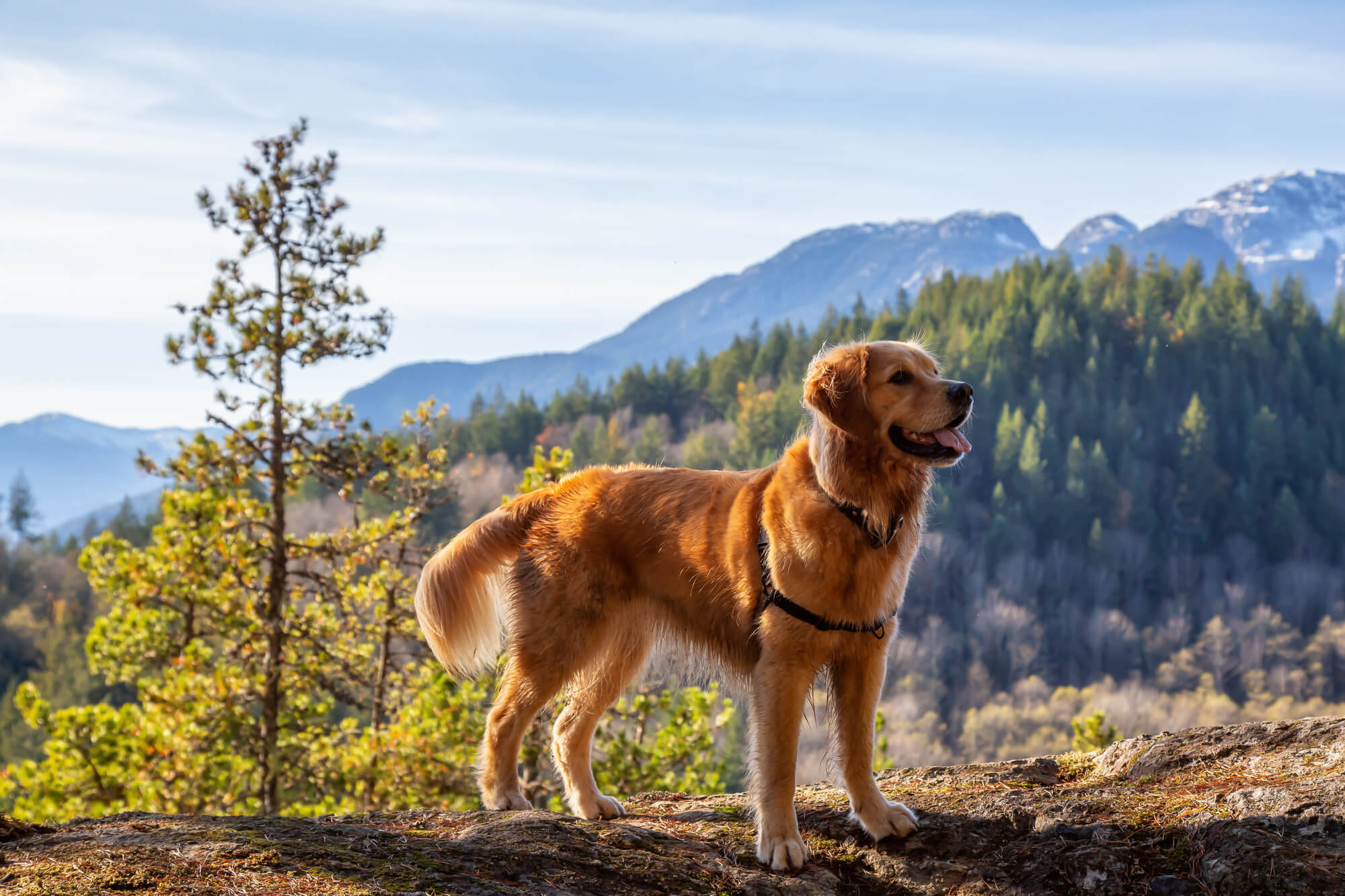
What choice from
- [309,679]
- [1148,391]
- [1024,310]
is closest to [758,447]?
[1024,310]

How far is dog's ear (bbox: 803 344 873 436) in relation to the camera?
4133 mm

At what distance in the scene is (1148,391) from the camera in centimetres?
12244

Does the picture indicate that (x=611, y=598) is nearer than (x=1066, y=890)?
No

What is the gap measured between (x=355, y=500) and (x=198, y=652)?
282 centimetres

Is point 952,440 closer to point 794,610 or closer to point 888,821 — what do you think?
point 794,610

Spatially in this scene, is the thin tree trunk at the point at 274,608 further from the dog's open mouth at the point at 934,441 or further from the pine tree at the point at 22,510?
the pine tree at the point at 22,510

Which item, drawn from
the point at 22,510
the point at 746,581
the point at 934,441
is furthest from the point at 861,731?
the point at 22,510

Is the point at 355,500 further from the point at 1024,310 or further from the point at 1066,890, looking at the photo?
the point at 1024,310

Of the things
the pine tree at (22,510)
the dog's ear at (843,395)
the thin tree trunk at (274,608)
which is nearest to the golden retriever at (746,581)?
the dog's ear at (843,395)

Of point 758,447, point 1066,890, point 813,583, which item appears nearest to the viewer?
point 1066,890

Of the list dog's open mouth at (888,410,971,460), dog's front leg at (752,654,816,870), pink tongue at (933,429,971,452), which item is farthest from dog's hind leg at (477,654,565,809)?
pink tongue at (933,429,971,452)

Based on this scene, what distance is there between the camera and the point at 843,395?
414cm

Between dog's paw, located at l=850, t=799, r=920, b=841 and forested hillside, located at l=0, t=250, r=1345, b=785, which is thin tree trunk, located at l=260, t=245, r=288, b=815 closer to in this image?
dog's paw, located at l=850, t=799, r=920, b=841

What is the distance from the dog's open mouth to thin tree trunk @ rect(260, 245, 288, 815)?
8321 millimetres
